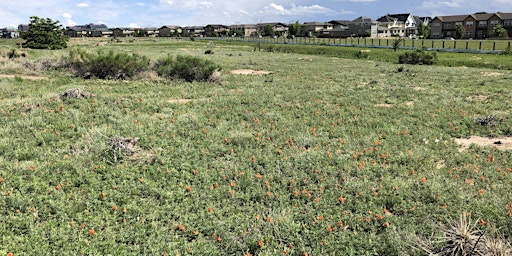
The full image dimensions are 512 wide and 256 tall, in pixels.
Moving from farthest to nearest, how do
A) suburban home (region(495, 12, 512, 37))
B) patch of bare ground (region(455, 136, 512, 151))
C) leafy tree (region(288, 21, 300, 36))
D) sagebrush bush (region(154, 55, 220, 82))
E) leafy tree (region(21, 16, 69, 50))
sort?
leafy tree (region(288, 21, 300, 36)) < suburban home (region(495, 12, 512, 37)) < leafy tree (region(21, 16, 69, 50)) < sagebrush bush (region(154, 55, 220, 82)) < patch of bare ground (region(455, 136, 512, 151))

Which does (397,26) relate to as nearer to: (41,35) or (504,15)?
(504,15)

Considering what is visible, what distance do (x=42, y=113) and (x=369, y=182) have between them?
978 centimetres

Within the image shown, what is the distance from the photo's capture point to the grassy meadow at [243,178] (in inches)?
208

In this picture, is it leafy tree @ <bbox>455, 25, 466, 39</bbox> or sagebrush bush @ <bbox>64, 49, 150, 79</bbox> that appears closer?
sagebrush bush @ <bbox>64, 49, 150, 79</bbox>

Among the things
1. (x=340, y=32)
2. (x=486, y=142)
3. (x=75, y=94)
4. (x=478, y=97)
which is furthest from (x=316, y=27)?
(x=486, y=142)

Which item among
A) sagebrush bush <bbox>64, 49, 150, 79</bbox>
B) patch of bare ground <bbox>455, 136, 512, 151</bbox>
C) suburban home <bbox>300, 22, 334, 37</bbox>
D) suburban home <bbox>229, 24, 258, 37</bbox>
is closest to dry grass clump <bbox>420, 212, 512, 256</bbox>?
patch of bare ground <bbox>455, 136, 512, 151</bbox>

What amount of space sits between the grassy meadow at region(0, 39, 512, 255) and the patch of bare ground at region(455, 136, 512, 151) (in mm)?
308

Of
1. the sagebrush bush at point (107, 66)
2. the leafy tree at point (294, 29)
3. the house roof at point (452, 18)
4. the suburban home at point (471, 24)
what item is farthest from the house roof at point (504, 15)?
the sagebrush bush at point (107, 66)

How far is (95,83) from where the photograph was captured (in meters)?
17.6

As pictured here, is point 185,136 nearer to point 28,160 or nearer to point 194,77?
point 28,160

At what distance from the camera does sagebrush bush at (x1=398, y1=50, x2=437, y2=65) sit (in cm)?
3672

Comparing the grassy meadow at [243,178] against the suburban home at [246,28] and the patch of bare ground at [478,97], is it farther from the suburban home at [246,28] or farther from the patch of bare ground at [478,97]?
the suburban home at [246,28]

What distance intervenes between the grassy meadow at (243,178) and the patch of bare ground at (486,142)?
0.31 metres

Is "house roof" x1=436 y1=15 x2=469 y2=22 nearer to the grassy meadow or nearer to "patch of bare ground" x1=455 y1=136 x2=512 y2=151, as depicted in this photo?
the grassy meadow
